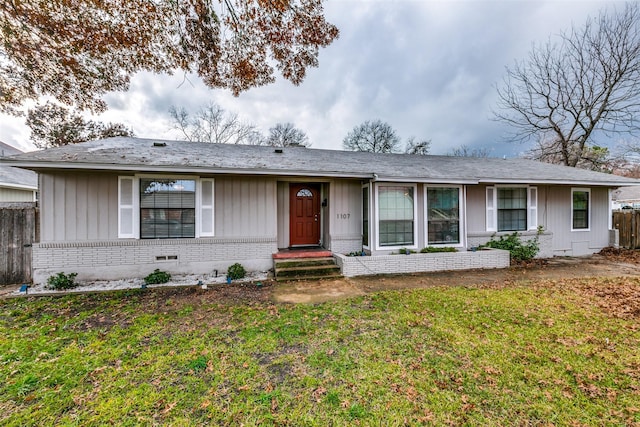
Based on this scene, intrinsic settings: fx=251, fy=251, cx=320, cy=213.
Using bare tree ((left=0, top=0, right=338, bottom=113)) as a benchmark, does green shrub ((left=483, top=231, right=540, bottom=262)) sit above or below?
below

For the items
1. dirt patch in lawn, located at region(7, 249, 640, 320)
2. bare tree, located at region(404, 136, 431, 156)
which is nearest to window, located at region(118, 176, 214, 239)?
dirt patch in lawn, located at region(7, 249, 640, 320)

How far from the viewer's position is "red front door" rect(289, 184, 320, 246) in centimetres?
785

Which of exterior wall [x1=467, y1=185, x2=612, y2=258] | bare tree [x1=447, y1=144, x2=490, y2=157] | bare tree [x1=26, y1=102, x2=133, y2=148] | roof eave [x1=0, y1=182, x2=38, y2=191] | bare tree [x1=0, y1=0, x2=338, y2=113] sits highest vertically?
bare tree [x1=447, y1=144, x2=490, y2=157]

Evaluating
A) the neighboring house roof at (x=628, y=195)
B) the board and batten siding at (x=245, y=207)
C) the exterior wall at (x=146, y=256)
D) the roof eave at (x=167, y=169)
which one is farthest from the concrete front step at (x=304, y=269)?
the neighboring house roof at (x=628, y=195)

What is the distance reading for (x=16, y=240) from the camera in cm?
579

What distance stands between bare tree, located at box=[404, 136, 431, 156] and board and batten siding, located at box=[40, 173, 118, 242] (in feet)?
77.6

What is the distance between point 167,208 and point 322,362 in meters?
5.49

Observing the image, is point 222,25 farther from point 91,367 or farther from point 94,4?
point 91,367

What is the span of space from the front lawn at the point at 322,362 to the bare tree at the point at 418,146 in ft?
70.5

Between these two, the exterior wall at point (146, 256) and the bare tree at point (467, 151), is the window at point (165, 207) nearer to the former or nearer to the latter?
the exterior wall at point (146, 256)

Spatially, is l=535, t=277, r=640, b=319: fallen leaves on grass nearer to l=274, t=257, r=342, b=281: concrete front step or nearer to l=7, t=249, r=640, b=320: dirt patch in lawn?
l=7, t=249, r=640, b=320: dirt patch in lawn

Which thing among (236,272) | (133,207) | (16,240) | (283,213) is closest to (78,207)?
(133,207)

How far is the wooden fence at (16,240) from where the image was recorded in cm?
573

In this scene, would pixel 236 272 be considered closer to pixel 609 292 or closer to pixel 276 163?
pixel 276 163
